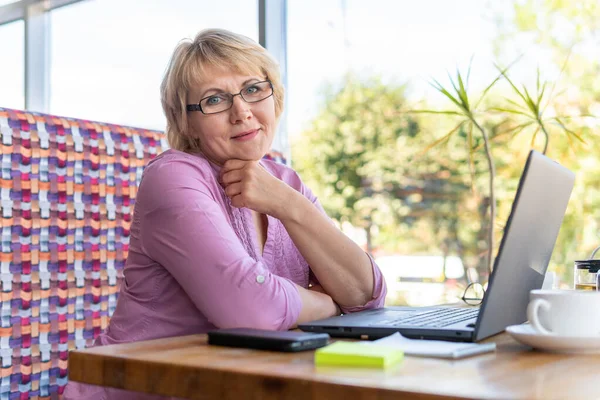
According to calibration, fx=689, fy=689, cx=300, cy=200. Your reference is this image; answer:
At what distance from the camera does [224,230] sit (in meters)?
1.24

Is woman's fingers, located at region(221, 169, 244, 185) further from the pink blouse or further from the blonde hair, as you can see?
the blonde hair

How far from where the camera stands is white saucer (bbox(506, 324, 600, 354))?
0.87 meters

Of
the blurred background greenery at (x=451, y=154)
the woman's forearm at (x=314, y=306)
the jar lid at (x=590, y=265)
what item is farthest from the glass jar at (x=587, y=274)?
the blurred background greenery at (x=451, y=154)

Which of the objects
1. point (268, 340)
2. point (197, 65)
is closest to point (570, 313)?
point (268, 340)

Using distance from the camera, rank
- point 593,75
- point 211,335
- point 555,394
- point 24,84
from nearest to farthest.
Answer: point 555,394 → point 211,335 → point 24,84 → point 593,75

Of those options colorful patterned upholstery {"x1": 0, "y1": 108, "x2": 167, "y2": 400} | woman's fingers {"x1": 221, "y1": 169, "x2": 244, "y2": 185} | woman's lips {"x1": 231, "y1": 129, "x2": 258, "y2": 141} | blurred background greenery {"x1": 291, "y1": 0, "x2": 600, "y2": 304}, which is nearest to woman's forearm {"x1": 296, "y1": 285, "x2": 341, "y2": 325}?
woman's fingers {"x1": 221, "y1": 169, "x2": 244, "y2": 185}

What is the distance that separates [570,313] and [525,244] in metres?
0.15

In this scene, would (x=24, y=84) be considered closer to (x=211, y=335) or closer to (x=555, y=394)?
(x=211, y=335)

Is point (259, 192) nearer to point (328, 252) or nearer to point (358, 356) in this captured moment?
point (328, 252)

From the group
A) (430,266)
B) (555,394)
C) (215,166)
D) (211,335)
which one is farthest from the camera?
(430,266)

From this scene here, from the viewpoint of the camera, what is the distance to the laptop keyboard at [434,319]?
3.49ft

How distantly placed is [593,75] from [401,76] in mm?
1805

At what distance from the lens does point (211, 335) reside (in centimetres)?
96

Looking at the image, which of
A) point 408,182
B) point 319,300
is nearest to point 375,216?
point 408,182
